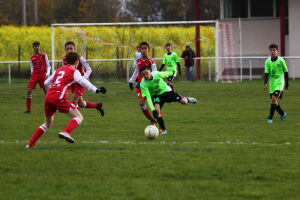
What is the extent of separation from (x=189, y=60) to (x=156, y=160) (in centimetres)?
2056

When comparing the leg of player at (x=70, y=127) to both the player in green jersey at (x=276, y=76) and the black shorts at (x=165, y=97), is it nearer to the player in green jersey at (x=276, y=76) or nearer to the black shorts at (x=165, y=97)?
the black shorts at (x=165, y=97)

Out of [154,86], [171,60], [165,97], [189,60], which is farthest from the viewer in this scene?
[189,60]

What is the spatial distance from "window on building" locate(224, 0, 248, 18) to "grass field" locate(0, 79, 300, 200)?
20.5 m

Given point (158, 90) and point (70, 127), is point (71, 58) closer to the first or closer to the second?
point (70, 127)

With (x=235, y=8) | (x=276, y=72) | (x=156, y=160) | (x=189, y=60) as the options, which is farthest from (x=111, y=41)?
(x=156, y=160)

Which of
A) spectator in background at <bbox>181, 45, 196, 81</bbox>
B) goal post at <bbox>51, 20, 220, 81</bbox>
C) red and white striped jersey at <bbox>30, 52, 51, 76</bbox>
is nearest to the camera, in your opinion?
red and white striped jersey at <bbox>30, 52, 51, 76</bbox>

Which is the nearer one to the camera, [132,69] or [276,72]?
[276,72]

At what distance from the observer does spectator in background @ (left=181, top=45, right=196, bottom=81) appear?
91.1 feet

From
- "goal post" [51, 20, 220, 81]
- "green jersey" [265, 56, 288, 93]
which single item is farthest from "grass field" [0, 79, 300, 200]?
"goal post" [51, 20, 220, 81]

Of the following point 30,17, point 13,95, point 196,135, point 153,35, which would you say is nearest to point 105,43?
point 153,35

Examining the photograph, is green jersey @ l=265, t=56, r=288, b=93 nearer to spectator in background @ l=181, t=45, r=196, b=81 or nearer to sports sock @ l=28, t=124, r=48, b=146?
sports sock @ l=28, t=124, r=48, b=146

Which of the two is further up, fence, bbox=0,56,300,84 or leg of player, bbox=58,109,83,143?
fence, bbox=0,56,300,84

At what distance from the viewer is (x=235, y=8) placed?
33000mm

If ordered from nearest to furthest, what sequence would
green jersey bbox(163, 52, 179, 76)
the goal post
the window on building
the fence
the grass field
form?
the grass field
green jersey bbox(163, 52, 179, 76)
the goal post
the fence
the window on building
